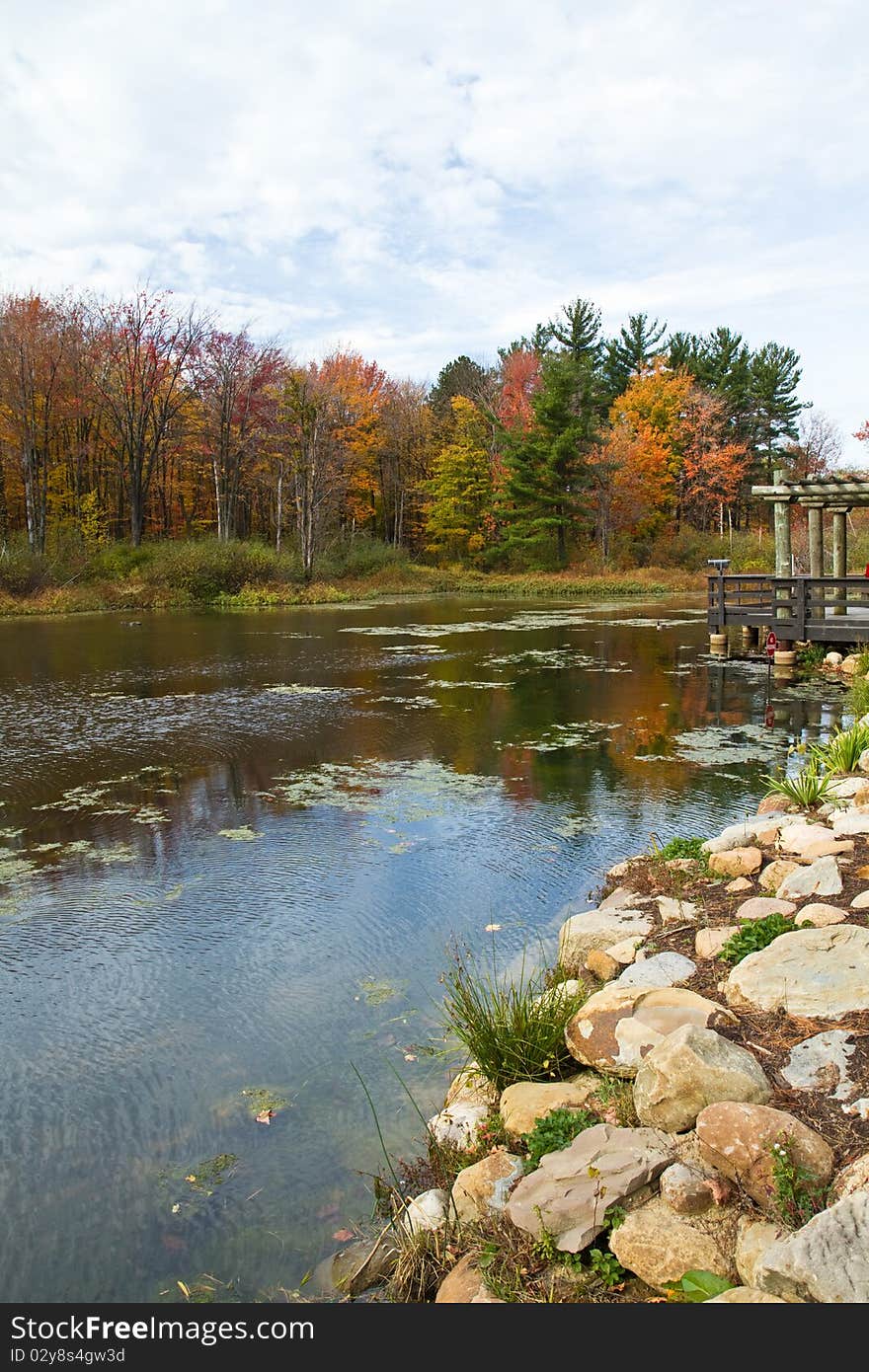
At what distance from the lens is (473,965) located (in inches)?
186

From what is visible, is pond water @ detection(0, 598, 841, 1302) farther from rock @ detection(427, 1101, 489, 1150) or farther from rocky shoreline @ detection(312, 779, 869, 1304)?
rocky shoreline @ detection(312, 779, 869, 1304)

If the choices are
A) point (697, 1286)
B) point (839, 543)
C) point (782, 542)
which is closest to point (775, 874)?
point (697, 1286)

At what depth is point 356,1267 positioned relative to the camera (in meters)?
2.77

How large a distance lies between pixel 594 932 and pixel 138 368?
40166 millimetres

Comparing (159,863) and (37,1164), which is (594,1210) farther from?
(159,863)

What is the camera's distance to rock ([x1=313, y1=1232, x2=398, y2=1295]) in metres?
2.71

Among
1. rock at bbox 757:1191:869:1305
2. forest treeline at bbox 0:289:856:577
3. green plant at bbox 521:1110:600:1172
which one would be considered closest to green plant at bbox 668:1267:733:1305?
rock at bbox 757:1191:869:1305

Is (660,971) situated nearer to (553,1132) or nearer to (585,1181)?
(553,1132)

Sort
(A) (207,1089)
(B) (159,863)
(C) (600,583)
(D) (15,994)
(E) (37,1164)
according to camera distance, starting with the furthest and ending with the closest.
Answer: (C) (600,583) → (B) (159,863) → (D) (15,994) → (A) (207,1089) → (E) (37,1164)

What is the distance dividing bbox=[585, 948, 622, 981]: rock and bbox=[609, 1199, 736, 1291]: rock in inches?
67.0

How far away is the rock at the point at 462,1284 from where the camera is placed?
250 cm
